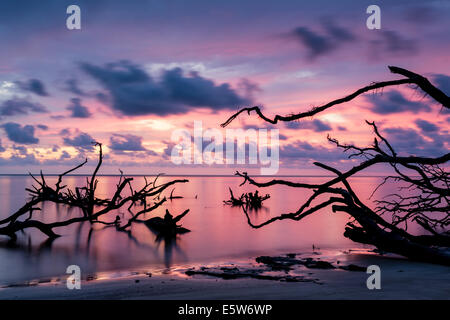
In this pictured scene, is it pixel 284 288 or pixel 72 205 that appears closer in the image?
pixel 284 288

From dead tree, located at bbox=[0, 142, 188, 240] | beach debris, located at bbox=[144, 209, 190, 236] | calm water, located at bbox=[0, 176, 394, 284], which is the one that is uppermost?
dead tree, located at bbox=[0, 142, 188, 240]

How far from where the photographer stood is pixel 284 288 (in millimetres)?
5504

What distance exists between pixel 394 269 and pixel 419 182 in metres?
2.44

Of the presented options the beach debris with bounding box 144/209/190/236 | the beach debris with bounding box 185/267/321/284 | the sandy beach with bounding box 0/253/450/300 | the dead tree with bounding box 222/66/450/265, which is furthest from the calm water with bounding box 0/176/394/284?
the dead tree with bounding box 222/66/450/265

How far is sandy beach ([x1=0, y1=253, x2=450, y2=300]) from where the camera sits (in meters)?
4.88

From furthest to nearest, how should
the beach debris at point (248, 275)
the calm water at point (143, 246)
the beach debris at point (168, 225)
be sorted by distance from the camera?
1. the beach debris at point (168, 225)
2. the calm water at point (143, 246)
3. the beach debris at point (248, 275)

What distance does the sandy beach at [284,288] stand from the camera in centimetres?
488

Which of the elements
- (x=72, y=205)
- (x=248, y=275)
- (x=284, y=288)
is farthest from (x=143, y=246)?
(x=284, y=288)

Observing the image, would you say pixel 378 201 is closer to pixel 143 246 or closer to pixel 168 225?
pixel 143 246

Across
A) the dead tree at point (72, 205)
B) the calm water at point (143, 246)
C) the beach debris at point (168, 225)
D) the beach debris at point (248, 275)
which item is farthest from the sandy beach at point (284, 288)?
the beach debris at point (168, 225)

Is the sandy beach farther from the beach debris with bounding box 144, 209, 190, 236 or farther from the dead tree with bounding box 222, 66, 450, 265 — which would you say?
the beach debris with bounding box 144, 209, 190, 236

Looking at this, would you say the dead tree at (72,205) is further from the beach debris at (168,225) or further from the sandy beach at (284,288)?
the sandy beach at (284,288)
